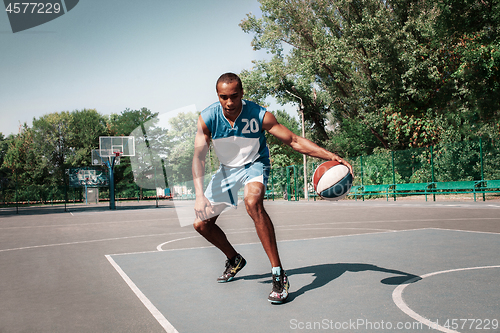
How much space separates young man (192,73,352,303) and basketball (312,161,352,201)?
92 mm

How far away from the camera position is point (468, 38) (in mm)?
22297

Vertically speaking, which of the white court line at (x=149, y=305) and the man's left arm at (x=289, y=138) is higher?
the man's left arm at (x=289, y=138)

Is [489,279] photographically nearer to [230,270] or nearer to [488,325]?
[488,325]

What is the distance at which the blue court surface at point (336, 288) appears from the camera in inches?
124

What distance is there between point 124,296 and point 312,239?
4.60 meters

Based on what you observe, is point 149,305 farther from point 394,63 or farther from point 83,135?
point 83,135

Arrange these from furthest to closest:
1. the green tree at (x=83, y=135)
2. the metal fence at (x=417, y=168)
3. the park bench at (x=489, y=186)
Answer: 1. the green tree at (x=83, y=135)
2. the metal fence at (x=417, y=168)
3. the park bench at (x=489, y=186)

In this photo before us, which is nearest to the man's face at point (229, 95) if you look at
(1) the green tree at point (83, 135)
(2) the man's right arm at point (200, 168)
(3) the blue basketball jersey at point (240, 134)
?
(3) the blue basketball jersey at point (240, 134)

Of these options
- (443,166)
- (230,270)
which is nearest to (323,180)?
(230,270)

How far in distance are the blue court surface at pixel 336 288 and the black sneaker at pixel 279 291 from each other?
0.05 metres

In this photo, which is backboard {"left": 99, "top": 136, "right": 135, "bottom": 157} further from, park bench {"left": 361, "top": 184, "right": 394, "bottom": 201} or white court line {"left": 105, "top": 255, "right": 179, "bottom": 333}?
white court line {"left": 105, "top": 255, "right": 179, "bottom": 333}

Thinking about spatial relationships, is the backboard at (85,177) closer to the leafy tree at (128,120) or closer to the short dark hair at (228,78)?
the leafy tree at (128,120)

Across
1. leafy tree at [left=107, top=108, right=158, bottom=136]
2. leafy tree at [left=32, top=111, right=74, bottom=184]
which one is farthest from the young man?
leafy tree at [left=107, top=108, right=158, bottom=136]

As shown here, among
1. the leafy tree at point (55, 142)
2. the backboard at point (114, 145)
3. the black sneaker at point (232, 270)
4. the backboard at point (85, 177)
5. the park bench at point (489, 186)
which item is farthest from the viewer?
the leafy tree at point (55, 142)
